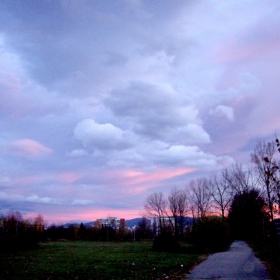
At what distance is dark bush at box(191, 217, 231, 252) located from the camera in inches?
1219

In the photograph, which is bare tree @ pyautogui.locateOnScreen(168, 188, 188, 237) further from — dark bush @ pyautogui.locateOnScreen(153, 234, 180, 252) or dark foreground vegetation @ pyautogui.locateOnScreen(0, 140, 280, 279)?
dark bush @ pyautogui.locateOnScreen(153, 234, 180, 252)

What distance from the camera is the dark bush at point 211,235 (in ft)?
102

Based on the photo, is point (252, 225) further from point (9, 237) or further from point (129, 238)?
point (9, 237)

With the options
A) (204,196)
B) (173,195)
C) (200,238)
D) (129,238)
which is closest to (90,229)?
(129,238)

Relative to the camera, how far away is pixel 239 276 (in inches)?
509

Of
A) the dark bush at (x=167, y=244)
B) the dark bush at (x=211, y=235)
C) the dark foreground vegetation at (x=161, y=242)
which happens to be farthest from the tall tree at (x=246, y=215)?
the dark bush at (x=167, y=244)

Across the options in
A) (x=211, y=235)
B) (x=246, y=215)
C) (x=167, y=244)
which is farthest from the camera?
(x=246, y=215)

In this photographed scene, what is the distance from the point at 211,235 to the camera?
3142 cm

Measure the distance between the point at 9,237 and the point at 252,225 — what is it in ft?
125

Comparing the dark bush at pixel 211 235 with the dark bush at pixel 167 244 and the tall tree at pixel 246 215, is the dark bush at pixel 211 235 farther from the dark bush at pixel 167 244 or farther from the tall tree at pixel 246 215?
the tall tree at pixel 246 215

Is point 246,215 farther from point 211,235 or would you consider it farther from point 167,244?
point 167,244

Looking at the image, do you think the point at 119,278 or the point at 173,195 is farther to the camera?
the point at 173,195

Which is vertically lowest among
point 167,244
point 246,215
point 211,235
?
point 167,244

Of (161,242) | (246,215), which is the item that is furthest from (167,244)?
(246,215)
